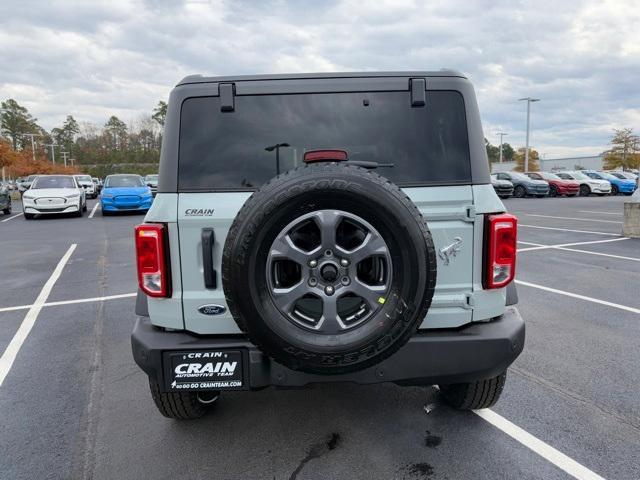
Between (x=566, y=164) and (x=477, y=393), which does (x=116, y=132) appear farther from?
(x=477, y=393)

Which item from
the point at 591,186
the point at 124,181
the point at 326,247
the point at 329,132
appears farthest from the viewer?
the point at 591,186

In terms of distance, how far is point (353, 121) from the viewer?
105 inches

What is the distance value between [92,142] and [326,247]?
111 meters

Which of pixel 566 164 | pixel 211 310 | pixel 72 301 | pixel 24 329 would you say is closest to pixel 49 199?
pixel 72 301

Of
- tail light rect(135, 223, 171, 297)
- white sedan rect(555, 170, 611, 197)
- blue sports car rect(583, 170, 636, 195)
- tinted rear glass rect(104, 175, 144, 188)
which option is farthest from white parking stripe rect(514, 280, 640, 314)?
blue sports car rect(583, 170, 636, 195)

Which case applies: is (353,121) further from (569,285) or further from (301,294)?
(569,285)

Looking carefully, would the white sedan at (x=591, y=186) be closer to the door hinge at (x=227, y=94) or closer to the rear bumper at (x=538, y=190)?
the rear bumper at (x=538, y=190)

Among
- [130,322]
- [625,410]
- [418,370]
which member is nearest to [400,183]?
[418,370]

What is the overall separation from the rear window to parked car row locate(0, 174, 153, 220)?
1622cm

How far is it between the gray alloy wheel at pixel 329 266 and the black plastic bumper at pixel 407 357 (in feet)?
1.05

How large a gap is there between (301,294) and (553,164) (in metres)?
99.5

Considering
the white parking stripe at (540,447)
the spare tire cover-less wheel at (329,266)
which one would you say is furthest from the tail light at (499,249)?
the white parking stripe at (540,447)

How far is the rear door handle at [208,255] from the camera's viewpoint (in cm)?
250

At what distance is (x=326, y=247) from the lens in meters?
2.24
